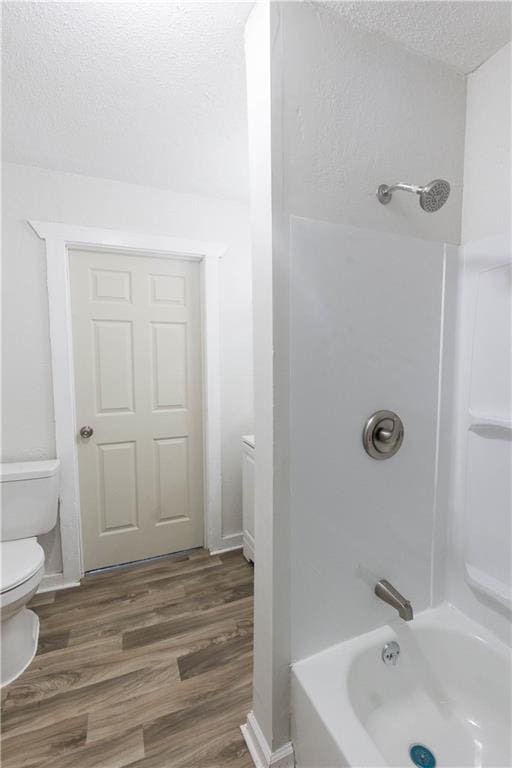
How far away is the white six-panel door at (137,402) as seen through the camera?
204 cm

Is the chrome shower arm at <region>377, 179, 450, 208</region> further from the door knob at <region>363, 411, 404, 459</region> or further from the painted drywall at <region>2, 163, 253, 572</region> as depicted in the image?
the painted drywall at <region>2, 163, 253, 572</region>

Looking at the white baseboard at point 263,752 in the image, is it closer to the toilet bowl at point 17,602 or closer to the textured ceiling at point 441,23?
the toilet bowl at point 17,602

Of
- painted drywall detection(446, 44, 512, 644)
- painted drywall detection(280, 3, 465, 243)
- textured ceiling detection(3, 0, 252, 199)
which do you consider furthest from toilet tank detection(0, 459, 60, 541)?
painted drywall detection(446, 44, 512, 644)

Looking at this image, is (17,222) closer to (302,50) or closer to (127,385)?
(127,385)

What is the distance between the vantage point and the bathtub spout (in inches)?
41.9

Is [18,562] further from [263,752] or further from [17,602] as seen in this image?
[263,752]

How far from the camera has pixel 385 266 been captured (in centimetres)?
110

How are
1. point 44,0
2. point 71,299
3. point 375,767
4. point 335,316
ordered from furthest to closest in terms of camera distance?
point 71,299
point 335,316
point 44,0
point 375,767

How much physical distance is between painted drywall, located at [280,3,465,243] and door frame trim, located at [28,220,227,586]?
1.24 m

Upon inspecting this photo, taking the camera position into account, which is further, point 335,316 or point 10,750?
point 10,750

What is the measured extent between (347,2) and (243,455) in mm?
2017

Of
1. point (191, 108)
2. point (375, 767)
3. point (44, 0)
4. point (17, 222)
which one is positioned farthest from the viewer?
point (17, 222)

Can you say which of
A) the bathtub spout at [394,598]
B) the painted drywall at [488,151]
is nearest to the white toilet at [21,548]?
the bathtub spout at [394,598]

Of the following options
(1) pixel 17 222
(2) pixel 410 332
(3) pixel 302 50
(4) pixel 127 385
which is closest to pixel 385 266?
(2) pixel 410 332
